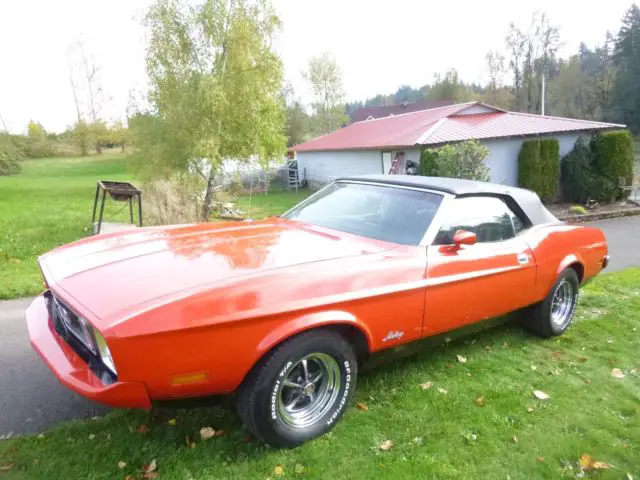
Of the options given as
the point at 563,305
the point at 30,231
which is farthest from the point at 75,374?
the point at 30,231

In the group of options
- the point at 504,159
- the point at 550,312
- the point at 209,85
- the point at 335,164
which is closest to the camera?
the point at 550,312

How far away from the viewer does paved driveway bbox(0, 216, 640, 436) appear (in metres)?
2.91

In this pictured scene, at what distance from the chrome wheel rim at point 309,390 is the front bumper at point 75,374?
790 mm

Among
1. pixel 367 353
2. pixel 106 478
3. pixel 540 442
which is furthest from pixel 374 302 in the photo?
pixel 106 478

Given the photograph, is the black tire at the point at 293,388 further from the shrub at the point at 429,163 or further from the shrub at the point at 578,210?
the shrub at the point at 578,210

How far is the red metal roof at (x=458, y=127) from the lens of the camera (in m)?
17.5

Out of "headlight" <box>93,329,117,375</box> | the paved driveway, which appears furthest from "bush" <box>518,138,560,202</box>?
"headlight" <box>93,329,117,375</box>

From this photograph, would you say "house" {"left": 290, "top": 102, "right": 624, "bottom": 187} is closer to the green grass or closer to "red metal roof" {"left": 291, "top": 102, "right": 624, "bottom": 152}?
"red metal roof" {"left": 291, "top": 102, "right": 624, "bottom": 152}

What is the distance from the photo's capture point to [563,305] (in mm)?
4621

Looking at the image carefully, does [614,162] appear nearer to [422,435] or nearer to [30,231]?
[422,435]

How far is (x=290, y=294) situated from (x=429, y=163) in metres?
13.3

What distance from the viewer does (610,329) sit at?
188 inches

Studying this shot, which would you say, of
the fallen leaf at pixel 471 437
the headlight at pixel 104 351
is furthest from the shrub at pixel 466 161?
the headlight at pixel 104 351

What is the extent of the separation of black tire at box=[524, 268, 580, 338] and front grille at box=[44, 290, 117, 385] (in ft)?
11.9
